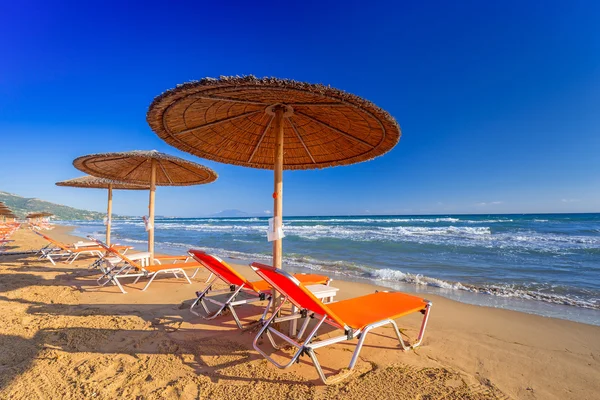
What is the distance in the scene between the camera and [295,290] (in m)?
2.55

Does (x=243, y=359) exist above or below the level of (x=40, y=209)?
below

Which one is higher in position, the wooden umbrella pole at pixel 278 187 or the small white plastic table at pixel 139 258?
the wooden umbrella pole at pixel 278 187

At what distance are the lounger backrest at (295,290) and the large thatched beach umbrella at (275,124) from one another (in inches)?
18.6

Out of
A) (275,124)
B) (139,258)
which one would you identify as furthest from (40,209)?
(275,124)

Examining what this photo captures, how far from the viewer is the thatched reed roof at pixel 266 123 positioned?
2461mm

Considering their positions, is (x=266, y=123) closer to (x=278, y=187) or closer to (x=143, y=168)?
(x=278, y=187)

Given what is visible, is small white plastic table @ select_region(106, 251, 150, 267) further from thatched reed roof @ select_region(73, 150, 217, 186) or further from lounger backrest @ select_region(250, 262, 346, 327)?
lounger backrest @ select_region(250, 262, 346, 327)

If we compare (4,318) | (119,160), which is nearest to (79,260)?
(119,160)

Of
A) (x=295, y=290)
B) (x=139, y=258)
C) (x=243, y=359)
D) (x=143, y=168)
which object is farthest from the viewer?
(x=143, y=168)

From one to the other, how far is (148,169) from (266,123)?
5080 mm

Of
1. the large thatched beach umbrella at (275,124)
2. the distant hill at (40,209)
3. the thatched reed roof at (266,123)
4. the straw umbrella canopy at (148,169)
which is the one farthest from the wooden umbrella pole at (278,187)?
the distant hill at (40,209)

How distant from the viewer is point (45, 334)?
3.17m

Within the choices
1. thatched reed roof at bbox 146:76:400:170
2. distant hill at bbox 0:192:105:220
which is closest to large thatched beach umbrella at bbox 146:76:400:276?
thatched reed roof at bbox 146:76:400:170

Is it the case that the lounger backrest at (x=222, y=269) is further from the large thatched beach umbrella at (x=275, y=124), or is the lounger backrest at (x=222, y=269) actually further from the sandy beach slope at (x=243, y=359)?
the large thatched beach umbrella at (x=275, y=124)
